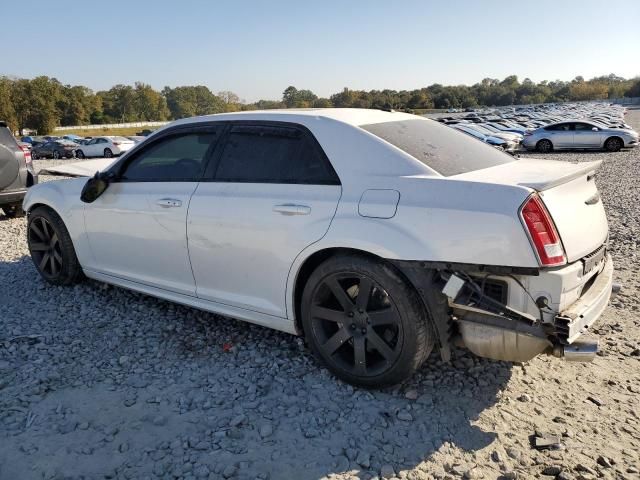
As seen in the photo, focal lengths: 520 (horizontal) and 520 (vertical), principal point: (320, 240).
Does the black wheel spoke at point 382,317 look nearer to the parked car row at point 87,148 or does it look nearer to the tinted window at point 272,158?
the tinted window at point 272,158

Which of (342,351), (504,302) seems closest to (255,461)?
(342,351)

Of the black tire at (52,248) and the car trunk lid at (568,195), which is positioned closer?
the car trunk lid at (568,195)

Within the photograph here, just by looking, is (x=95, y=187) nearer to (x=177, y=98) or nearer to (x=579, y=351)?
(x=579, y=351)

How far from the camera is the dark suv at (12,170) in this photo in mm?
7957

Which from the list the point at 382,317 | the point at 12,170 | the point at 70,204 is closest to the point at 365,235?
the point at 382,317

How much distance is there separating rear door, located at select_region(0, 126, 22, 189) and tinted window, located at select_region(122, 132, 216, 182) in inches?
191

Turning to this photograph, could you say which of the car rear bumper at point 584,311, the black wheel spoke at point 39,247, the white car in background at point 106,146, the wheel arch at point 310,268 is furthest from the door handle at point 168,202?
the white car in background at point 106,146

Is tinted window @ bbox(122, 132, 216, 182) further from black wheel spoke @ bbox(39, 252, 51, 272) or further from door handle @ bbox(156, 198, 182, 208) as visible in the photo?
black wheel spoke @ bbox(39, 252, 51, 272)

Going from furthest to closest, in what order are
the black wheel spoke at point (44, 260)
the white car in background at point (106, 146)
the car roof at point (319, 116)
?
the white car in background at point (106, 146) < the black wheel spoke at point (44, 260) < the car roof at point (319, 116)

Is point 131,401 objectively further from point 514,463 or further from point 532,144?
point 532,144

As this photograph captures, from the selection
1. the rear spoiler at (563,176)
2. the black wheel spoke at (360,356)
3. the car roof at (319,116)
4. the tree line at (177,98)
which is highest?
the tree line at (177,98)

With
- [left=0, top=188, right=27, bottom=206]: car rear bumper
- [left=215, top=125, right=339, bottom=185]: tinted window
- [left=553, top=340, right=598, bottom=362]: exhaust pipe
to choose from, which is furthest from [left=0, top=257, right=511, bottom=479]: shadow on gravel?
[left=0, top=188, right=27, bottom=206]: car rear bumper

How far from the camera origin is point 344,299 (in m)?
3.14

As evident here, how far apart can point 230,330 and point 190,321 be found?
0.40m
